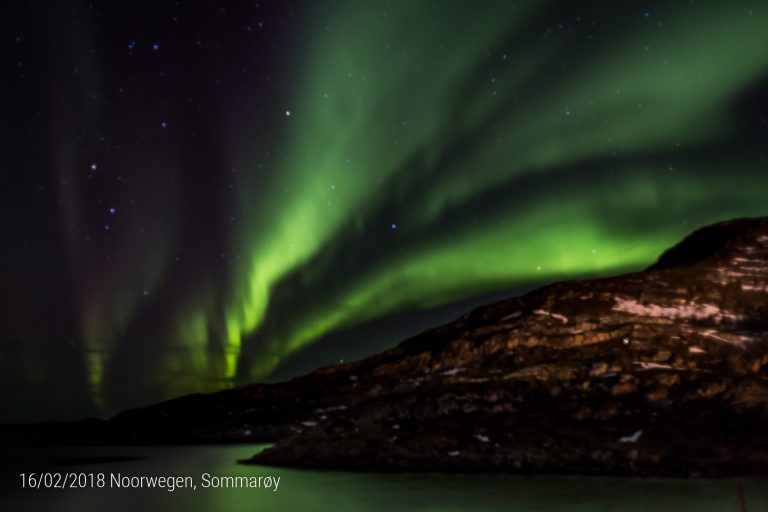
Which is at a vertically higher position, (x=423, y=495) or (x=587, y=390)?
(x=587, y=390)

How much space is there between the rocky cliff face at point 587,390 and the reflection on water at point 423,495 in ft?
26.3

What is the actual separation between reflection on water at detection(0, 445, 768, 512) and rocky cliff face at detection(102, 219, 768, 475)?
803cm

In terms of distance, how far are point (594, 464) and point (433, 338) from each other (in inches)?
4506

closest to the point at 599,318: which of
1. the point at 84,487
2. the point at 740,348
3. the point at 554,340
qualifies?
the point at 554,340

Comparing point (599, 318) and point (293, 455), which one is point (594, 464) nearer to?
point (293, 455)

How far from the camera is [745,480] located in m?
50.1

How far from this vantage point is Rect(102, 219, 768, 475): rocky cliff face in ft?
208

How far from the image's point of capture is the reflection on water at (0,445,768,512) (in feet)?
127

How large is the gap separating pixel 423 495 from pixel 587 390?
48.4 m

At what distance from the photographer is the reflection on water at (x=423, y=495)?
38625 mm

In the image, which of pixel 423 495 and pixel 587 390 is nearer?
pixel 423 495

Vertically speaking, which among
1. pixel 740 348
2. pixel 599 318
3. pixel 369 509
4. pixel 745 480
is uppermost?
pixel 599 318

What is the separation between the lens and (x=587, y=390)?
87438mm

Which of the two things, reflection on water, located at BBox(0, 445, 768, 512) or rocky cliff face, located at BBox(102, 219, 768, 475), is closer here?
reflection on water, located at BBox(0, 445, 768, 512)
